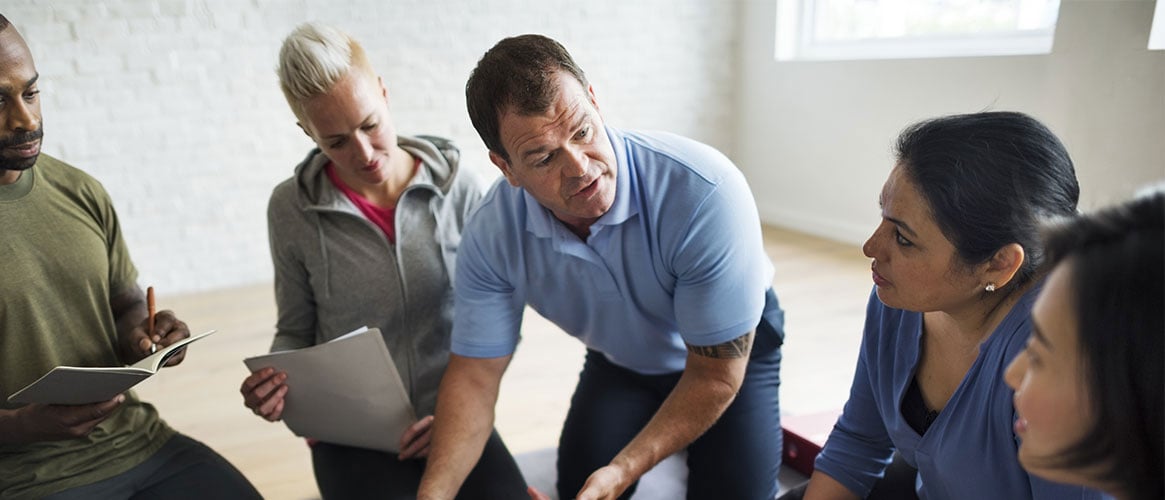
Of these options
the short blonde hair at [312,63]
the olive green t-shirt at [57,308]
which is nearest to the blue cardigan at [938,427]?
the short blonde hair at [312,63]

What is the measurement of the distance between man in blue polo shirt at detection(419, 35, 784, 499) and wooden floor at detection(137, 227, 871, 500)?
85cm

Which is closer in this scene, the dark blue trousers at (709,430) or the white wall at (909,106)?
the dark blue trousers at (709,430)

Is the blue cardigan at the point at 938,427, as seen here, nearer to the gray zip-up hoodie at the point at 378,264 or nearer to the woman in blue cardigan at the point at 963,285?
the woman in blue cardigan at the point at 963,285

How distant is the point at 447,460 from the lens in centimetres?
150

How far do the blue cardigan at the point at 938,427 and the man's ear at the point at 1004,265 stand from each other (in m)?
0.04

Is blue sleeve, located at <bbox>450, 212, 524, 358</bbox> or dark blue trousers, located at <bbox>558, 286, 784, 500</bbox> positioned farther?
dark blue trousers, located at <bbox>558, 286, 784, 500</bbox>

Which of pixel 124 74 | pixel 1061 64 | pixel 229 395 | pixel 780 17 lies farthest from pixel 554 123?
pixel 780 17

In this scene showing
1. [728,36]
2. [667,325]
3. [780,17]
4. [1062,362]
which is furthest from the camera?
[728,36]

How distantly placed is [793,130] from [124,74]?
10.7ft

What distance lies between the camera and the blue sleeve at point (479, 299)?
1542 mm

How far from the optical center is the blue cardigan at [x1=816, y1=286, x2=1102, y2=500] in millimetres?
1088

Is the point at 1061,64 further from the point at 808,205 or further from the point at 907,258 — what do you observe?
the point at 907,258

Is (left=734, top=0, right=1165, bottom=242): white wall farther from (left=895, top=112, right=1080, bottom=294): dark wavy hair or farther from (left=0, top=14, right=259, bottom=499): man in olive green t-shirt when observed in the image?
(left=0, top=14, right=259, bottom=499): man in olive green t-shirt

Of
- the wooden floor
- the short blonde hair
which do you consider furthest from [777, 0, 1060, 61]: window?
the short blonde hair
